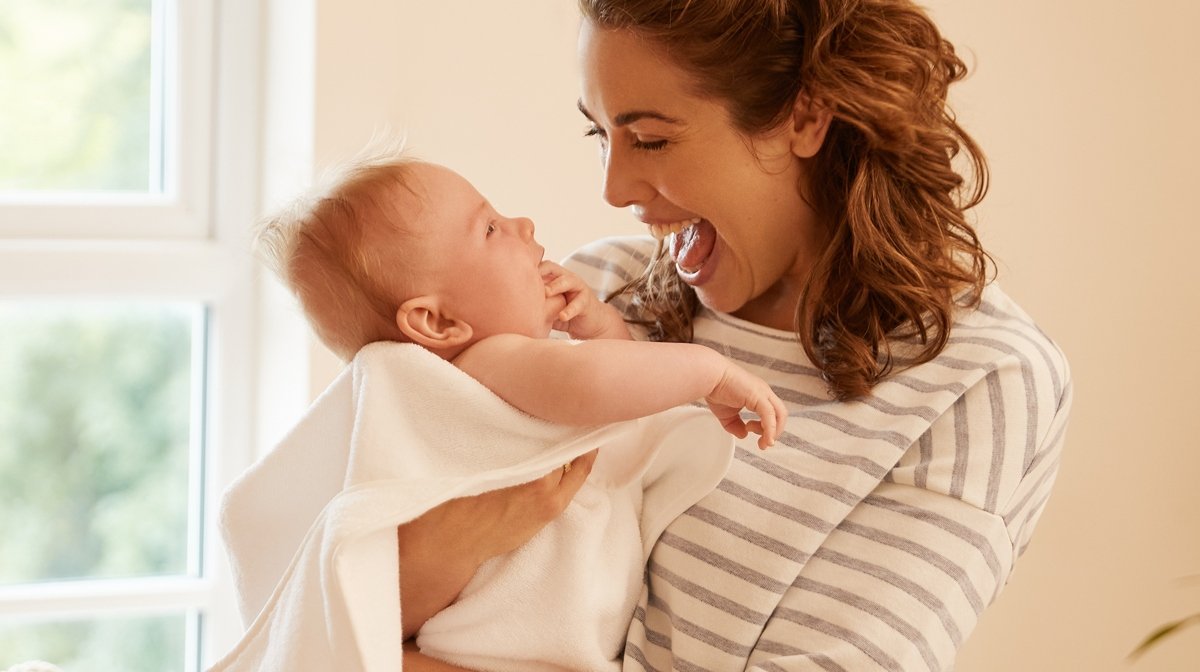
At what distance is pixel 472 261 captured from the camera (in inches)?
52.3

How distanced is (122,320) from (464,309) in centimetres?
124

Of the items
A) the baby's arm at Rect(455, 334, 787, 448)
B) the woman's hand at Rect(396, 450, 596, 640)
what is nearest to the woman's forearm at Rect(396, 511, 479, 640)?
the woman's hand at Rect(396, 450, 596, 640)

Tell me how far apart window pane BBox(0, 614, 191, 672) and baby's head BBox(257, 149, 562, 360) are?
1.30m

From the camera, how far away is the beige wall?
7.64 feet

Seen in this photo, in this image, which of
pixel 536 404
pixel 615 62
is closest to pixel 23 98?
pixel 615 62

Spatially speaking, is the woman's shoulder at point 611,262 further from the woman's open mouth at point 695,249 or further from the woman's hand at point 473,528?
the woman's hand at point 473,528

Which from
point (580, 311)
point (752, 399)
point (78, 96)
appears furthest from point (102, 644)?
point (752, 399)

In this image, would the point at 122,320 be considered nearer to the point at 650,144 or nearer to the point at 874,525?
the point at 650,144

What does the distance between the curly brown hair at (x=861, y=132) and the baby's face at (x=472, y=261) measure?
0.29 meters

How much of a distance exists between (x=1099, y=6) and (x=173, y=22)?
1.69 meters

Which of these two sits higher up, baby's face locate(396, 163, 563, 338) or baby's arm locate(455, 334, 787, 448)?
baby's face locate(396, 163, 563, 338)

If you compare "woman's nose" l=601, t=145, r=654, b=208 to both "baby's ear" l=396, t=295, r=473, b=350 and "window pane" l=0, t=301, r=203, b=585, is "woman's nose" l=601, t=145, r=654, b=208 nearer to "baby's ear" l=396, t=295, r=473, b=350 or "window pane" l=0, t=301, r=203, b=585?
"baby's ear" l=396, t=295, r=473, b=350

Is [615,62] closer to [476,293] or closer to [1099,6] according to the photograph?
[476,293]

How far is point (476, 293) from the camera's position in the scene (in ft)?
4.36
